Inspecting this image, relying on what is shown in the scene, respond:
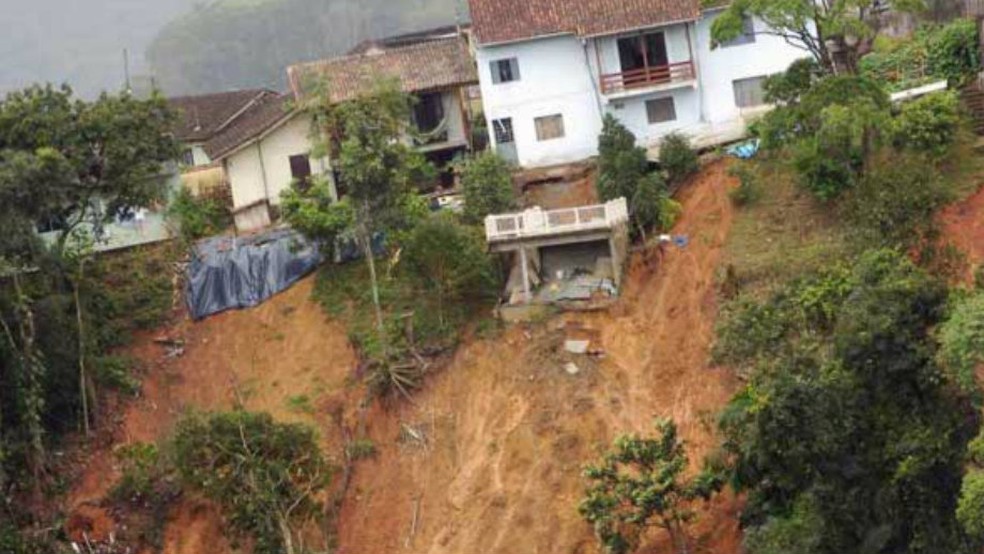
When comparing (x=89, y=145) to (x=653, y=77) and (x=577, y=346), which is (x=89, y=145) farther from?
(x=653, y=77)

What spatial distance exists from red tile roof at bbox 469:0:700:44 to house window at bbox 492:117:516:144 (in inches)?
82.8

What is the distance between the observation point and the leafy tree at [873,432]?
70.8 feet

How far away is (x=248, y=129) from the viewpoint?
132 ft

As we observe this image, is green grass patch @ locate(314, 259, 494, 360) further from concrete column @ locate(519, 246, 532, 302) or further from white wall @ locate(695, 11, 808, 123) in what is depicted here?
white wall @ locate(695, 11, 808, 123)

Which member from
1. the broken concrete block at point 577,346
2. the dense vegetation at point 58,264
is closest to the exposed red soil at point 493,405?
the broken concrete block at point 577,346

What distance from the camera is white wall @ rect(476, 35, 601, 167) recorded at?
1521 inches

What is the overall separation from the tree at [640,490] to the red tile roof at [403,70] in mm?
14957

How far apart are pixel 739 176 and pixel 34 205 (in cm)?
1521

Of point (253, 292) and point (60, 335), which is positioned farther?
point (253, 292)

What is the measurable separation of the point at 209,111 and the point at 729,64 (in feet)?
55.7

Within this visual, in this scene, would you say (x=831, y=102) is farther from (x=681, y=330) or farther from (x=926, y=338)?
(x=926, y=338)

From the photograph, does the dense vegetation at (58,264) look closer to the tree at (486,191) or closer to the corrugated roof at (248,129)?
the corrugated roof at (248,129)

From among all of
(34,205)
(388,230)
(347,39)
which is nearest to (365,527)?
(388,230)

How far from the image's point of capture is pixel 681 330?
31.7 metres
